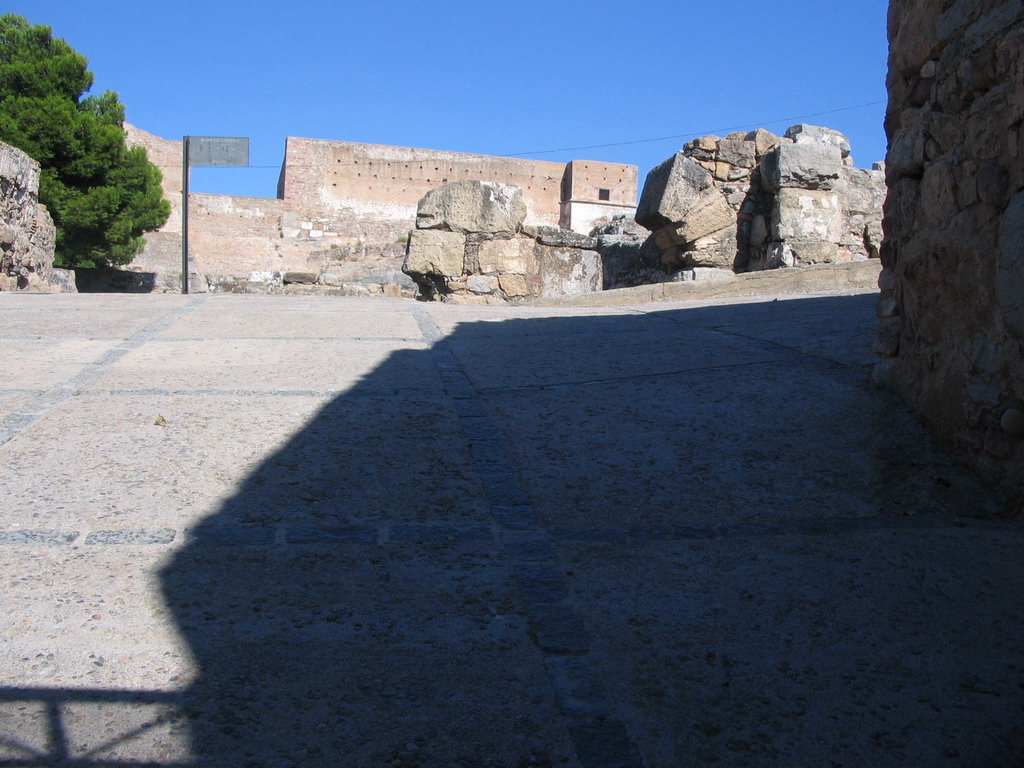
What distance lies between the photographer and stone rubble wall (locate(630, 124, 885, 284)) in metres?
8.41

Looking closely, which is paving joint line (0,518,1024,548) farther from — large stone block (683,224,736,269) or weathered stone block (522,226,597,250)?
large stone block (683,224,736,269)

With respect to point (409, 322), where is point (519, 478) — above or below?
below

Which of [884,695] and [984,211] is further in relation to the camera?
[984,211]

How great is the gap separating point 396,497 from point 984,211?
218 centimetres

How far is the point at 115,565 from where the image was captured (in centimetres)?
216

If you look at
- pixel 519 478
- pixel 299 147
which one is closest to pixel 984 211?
pixel 519 478

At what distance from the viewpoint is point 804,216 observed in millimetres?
8453

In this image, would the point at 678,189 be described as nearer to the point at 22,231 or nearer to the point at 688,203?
the point at 688,203

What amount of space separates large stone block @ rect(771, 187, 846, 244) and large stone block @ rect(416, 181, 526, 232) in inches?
99.5

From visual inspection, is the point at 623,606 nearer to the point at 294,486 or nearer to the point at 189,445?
the point at 294,486

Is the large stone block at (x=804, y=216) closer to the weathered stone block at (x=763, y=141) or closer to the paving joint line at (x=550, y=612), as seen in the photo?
the weathered stone block at (x=763, y=141)

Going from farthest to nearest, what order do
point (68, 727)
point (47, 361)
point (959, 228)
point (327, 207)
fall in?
1. point (327, 207)
2. point (47, 361)
3. point (959, 228)
4. point (68, 727)

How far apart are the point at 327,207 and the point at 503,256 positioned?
26846mm

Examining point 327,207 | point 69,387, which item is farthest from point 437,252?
point 327,207
